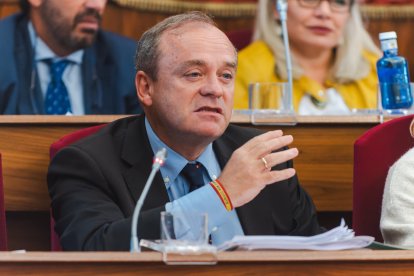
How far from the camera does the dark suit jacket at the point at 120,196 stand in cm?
227

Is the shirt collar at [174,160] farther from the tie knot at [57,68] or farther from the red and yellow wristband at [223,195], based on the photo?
the tie knot at [57,68]

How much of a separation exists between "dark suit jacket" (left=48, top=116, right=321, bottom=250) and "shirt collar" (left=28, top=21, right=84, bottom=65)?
1344 millimetres

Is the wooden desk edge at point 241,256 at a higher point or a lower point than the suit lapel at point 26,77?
lower

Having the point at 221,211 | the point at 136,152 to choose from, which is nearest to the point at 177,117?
the point at 136,152

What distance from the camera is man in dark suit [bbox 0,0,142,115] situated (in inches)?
149

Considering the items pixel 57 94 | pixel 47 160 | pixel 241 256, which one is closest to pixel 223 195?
pixel 241 256

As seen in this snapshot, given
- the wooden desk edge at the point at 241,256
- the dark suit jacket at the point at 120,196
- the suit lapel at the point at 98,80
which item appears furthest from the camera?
the suit lapel at the point at 98,80

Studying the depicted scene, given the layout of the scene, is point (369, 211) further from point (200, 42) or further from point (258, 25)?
point (258, 25)

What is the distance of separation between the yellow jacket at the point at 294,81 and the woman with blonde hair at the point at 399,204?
1400 millimetres

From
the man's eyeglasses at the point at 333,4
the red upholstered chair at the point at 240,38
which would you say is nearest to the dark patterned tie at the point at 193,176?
the man's eyeglasses at the point at 333,4

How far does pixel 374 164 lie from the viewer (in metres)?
2.66

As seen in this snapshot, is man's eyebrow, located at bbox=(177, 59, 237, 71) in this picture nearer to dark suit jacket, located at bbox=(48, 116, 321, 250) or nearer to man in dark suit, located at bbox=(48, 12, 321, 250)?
man in dark suit, located at bbox=(48, 12, 321, 250)

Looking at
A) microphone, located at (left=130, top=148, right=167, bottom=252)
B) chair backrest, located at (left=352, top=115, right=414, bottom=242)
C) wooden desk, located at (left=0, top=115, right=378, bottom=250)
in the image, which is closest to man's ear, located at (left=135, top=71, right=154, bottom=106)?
wooden desk, located at (left=0, top=115, right=378, bottom=250)

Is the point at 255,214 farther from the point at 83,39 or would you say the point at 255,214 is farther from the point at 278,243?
the point at 83,39
